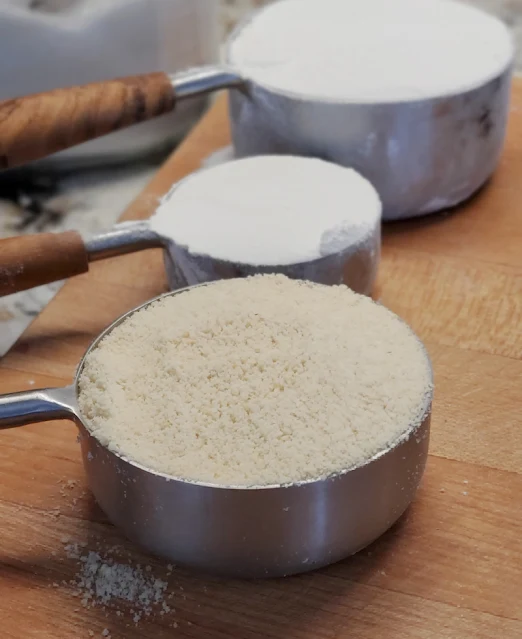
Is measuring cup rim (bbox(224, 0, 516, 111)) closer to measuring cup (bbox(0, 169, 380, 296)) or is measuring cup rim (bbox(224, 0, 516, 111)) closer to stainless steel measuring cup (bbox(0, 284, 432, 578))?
measuring cup (bbox(0, 169, 380, 296))

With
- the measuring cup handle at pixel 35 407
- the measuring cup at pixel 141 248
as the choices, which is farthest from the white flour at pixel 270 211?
the measuring cup handle at pixel 35 407

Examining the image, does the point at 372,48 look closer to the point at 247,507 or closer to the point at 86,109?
the point at 86,109

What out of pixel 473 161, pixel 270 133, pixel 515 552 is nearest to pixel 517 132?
pixel 473 161

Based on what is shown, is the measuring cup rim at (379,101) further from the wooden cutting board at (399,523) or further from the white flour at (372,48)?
the wooden cutting board at (399,523)

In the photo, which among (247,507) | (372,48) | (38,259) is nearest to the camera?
(247,507)

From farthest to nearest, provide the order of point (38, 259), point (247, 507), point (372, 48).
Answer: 1. point (372, 48)
2. point (38, 259)
3. point (247, 507)

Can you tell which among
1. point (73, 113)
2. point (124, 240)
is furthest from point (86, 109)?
point (124, 240)
